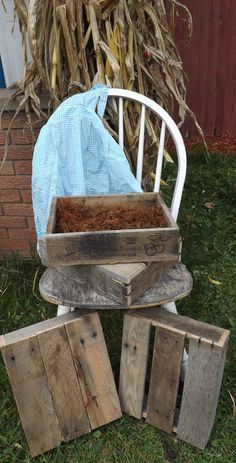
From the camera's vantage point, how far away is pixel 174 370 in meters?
1.55

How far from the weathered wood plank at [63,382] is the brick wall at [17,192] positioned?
117 cm

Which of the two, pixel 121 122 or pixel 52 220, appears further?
pixel 121 122

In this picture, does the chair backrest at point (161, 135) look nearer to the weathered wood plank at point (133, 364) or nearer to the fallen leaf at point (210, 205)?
the weathered wood plank at point (133, 364)

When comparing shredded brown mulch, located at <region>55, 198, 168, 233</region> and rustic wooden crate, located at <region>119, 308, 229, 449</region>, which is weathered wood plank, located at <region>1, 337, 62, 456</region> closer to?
rustic wooden crate, located at <region>119, 308, 229, 449</region>

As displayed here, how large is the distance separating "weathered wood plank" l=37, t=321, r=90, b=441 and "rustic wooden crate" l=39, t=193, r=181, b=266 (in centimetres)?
32

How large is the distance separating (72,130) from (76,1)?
0.55m

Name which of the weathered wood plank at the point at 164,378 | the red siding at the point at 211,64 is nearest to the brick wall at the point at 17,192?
the weathered wood plank at the point at 164,378

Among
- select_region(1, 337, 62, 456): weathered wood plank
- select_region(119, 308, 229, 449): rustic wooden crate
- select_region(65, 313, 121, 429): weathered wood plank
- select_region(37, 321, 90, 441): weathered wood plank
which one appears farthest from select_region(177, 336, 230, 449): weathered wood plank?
select_region(1, 337, 62, 456): weathered wood plank

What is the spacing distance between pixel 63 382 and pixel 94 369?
0.12m

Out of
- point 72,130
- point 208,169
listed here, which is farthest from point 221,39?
point 72,130

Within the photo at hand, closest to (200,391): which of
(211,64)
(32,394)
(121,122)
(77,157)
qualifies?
(32,394)

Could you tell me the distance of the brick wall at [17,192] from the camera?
229 centimetres

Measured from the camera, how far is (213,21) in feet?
13.9

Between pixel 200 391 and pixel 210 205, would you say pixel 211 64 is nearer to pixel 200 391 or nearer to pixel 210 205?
pixel 210 205
